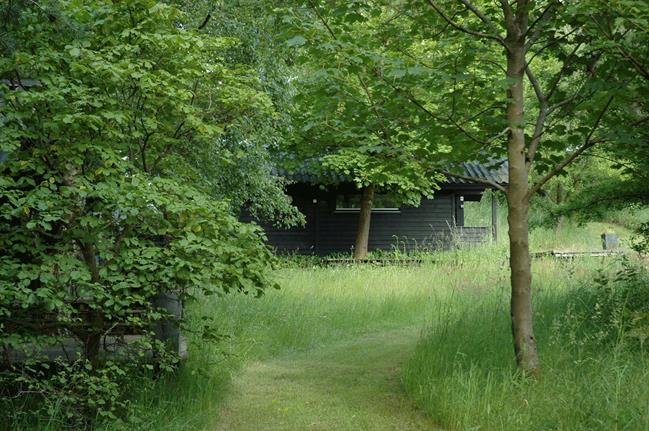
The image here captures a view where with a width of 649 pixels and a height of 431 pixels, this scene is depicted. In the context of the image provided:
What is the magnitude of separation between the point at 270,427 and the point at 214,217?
76.3 inches

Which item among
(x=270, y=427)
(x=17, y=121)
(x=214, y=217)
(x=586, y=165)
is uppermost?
(x=586, y=165)

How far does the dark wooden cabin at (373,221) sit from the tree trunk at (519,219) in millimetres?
18555

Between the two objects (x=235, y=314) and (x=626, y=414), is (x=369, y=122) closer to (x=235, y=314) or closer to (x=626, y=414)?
(x=626, y=414)

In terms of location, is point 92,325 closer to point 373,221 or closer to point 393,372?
point 393,372

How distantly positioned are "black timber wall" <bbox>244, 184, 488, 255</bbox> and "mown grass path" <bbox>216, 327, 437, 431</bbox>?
16003mm

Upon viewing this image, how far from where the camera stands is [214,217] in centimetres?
566

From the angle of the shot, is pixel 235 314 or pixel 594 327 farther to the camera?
pixel 235 314

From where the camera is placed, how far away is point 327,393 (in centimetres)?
712

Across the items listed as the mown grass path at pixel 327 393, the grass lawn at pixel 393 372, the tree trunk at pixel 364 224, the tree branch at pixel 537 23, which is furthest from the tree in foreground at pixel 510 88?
the tree trunk at pixel 364 224

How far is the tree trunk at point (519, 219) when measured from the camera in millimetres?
6066

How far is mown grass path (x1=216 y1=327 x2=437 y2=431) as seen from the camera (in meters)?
6.20

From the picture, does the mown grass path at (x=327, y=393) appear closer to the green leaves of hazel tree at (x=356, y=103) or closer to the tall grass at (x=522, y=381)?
the tall grass at (x=522, y=381)

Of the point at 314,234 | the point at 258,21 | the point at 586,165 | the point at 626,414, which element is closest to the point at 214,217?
the point at 626,414

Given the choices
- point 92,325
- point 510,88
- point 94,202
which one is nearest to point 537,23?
point 510,88
